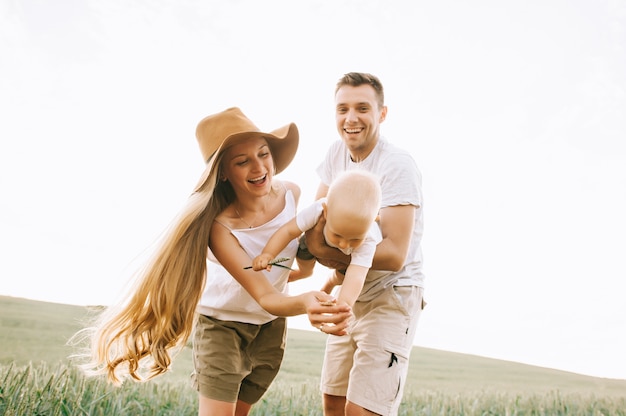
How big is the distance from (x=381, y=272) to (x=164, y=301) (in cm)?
136

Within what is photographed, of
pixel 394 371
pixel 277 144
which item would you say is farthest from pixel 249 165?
pixel 394 371

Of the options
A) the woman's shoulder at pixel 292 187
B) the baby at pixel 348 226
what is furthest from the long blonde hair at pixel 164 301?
the baby at pixel 348 226

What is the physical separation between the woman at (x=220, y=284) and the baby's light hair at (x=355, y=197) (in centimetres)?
57

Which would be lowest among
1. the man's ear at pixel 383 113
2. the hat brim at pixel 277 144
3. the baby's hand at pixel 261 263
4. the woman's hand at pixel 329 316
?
the woman's hand at pixel 329 316

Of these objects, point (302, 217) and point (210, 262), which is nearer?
point (302, 217)

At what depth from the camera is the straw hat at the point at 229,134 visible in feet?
10.7

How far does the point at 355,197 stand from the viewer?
279cm

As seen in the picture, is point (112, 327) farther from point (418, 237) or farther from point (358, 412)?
point (418, 237)

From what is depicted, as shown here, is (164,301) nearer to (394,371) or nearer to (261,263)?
(261,263)

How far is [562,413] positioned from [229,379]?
426 cm

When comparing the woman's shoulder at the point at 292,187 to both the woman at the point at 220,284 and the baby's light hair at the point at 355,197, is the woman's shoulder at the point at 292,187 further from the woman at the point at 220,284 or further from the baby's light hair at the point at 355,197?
the baby's light hair at the point at 355,197

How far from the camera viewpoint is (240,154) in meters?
3.26

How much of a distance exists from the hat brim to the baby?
582 mm

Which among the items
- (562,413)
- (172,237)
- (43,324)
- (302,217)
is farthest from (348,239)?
(43,324)
